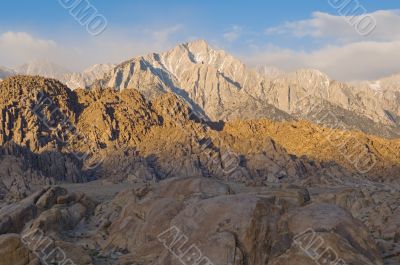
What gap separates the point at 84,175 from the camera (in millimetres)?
112562

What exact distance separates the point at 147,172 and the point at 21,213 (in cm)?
8198

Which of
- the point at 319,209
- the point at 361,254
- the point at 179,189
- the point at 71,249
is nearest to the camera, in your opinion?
the point at 361,254

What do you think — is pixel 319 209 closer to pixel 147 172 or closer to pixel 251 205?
pixel 251 205

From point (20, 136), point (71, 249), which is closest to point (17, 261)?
point (71, 249)
